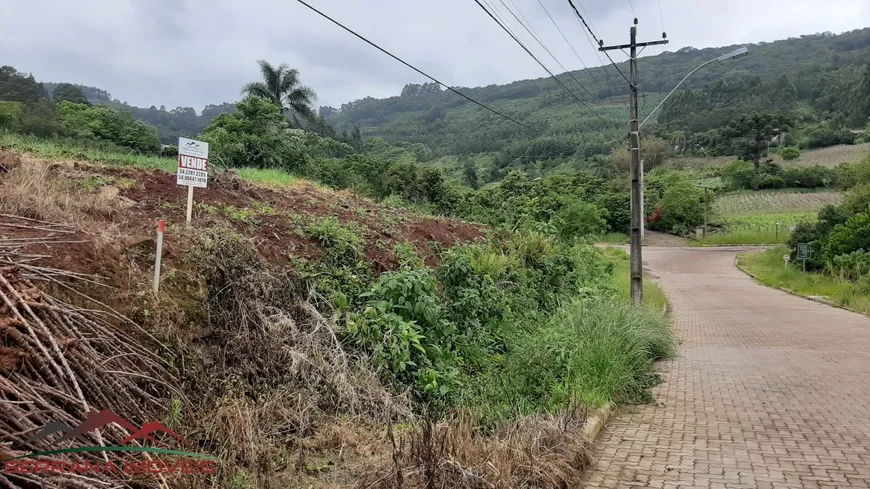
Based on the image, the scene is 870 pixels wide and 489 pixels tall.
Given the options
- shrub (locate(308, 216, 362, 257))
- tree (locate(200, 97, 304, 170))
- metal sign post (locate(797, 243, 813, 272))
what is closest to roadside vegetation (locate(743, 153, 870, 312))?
metal sign post (locate(797, 243, 813, 272))

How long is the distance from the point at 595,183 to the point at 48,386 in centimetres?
6942

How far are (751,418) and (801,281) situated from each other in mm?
29539

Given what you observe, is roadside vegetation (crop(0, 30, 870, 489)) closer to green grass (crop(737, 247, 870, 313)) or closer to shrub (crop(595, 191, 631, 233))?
green grass (crop(737, 247, 870, 313))

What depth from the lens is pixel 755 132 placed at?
98.2m

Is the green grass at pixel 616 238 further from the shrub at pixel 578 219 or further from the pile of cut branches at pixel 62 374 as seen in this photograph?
the pile of cut branches at pixel 62 374

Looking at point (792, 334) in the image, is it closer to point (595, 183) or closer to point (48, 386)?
point (48, 386)

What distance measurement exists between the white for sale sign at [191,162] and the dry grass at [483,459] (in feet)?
11.7

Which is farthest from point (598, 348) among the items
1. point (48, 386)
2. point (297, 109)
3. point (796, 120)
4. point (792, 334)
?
point (796, 120)

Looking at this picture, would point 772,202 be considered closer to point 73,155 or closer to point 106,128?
point 106,128

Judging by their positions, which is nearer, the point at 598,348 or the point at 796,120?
the point at 598,348

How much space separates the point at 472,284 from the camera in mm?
9477

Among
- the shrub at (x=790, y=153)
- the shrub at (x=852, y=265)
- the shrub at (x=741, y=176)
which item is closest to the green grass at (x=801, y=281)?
the shrub at (x=852, y=265)
